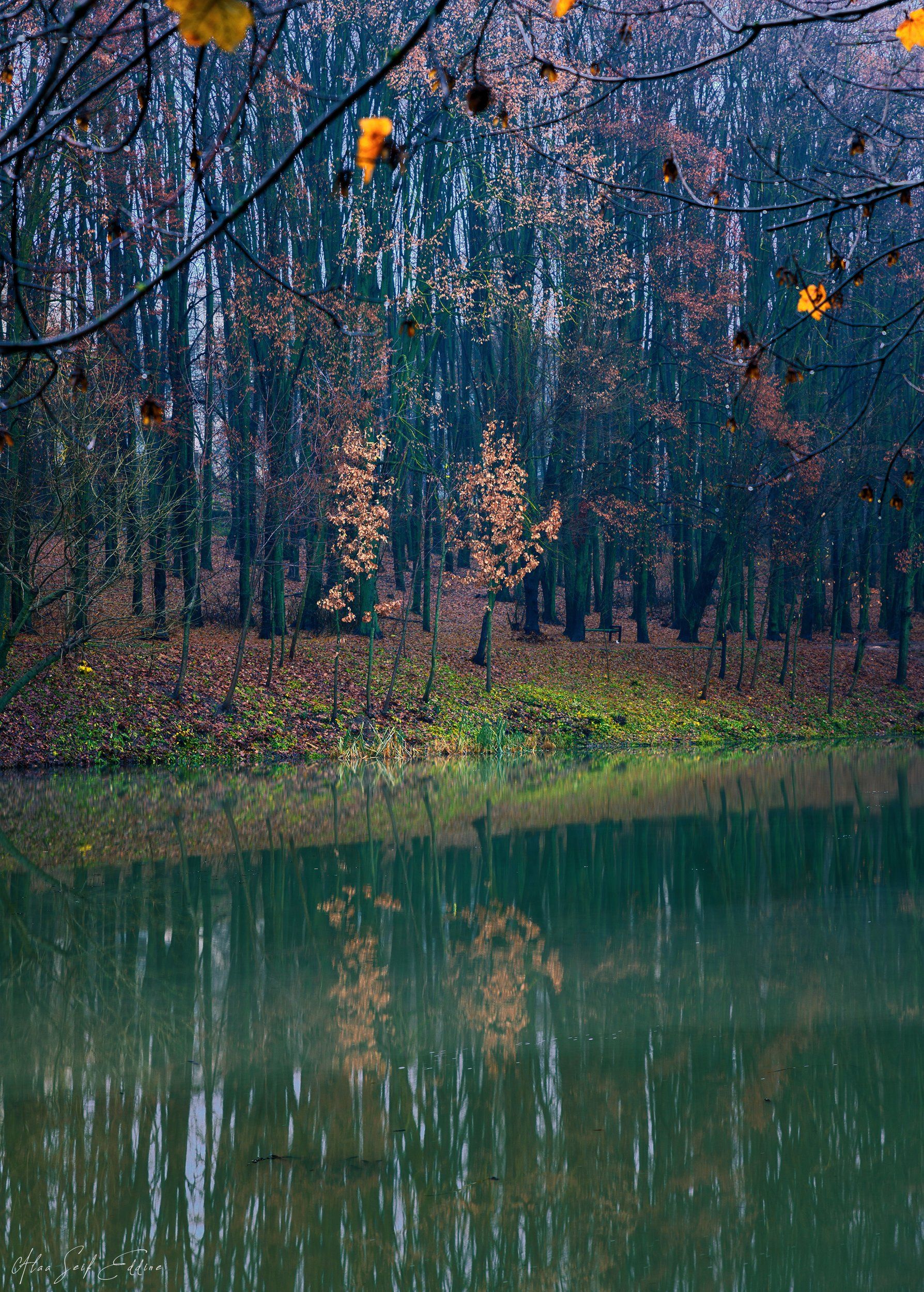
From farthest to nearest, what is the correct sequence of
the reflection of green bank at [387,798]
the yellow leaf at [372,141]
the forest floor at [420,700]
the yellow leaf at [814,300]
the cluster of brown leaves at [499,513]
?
1. the cluster of brown leaves at [499,513]
2. the forest floor at [420,700]
3. the reflection of green bank at [387,798]
4. the yellow leaf at [814,300]
5. the yellow leaf at [372,141]

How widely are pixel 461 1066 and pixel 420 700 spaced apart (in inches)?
616

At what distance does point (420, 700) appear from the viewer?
66.2 ft

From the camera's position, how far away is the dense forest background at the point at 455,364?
A: 15.6 meters

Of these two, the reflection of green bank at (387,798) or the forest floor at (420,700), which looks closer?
the reflection of green bank at (387,798)

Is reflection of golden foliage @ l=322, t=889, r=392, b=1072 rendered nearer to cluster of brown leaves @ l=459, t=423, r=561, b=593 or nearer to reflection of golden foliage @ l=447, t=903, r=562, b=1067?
reflection of golden foliage @ l=447, t=903, r=562, b=1067

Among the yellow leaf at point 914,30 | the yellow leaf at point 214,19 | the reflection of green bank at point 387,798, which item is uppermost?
the yellow leaf at point 914,30

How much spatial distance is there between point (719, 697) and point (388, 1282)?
20927 mm

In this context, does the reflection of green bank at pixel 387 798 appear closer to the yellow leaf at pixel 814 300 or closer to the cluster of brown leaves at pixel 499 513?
the cluster of brown leaves at pixel 499 513

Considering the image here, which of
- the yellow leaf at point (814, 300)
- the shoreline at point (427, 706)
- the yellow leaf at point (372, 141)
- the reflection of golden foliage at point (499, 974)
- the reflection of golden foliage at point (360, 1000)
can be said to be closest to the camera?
the yellow leaf at point (372, 141)

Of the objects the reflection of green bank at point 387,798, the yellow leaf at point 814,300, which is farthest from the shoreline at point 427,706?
the yellow leaf at point 814,300

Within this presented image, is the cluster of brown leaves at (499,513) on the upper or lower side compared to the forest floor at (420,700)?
upper

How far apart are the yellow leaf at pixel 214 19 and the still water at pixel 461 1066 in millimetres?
3130

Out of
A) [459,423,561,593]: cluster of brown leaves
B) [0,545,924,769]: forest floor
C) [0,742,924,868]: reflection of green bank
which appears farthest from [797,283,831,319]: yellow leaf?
[459,423,561,593]: cluster of brown leaves

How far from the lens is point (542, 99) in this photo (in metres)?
19.8
